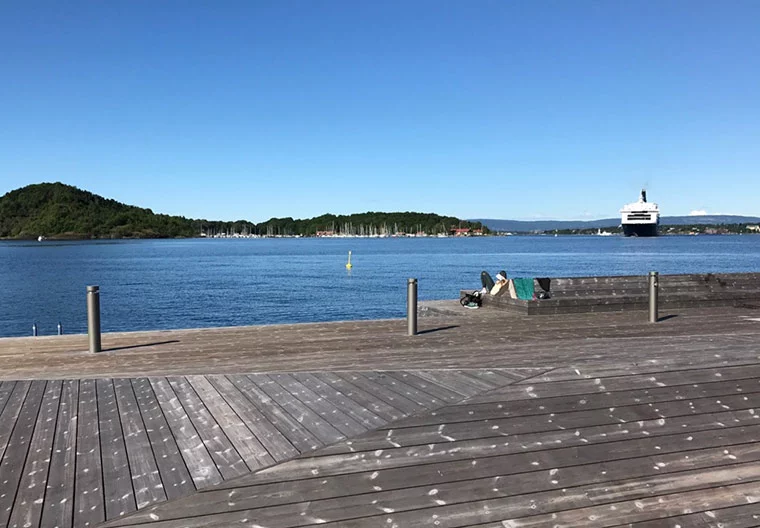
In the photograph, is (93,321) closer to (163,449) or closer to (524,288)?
(163,449)

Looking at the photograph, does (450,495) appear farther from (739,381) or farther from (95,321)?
(95,321)

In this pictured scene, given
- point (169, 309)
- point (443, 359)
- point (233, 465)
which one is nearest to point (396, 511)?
point (233, 465)

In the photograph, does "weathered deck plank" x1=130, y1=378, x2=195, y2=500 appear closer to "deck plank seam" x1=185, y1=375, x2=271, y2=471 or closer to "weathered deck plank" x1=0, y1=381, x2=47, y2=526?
"deck plank seam" x1=185, y1=375, x2=271, y2=471

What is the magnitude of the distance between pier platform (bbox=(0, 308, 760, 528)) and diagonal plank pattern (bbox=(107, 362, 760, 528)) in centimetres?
1

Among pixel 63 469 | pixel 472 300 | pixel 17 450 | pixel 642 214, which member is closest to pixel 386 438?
pixel 63 469

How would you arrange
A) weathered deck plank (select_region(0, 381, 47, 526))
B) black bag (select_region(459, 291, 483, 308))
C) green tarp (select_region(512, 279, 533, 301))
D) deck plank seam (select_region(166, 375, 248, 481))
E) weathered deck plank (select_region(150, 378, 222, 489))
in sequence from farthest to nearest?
black bag (select_region(459, 291, 483, 308)) < green tarp (select_region(512, 279, 533, 301)) < deck plank seam (select_region(166, 375, 248, 481)) < weathered deck plank (select_region(150, 378, 222, 489)) < weathered deck plank (select_region(0, 381, 47, 526))

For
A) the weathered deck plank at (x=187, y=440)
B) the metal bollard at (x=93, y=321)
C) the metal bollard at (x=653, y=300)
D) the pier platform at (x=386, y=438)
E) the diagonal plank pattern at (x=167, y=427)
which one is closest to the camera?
the diagonal plank pattern at (x=167, y=427)

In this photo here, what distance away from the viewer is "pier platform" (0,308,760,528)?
454cm

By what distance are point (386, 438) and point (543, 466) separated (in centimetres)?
148

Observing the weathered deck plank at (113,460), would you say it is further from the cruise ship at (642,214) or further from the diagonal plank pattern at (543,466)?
the cruise ship at (642,214)

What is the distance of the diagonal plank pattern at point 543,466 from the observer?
4.57 m

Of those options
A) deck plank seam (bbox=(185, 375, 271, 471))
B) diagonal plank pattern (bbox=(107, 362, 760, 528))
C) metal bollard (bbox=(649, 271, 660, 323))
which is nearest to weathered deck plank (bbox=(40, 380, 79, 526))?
diagonal plank pattern (bbox=(107, 362, 760, 528))

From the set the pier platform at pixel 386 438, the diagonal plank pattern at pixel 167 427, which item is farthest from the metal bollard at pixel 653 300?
the diagonal plank pattern at pixel 167 427

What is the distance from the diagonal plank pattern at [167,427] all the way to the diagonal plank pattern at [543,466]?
8.7 inches
